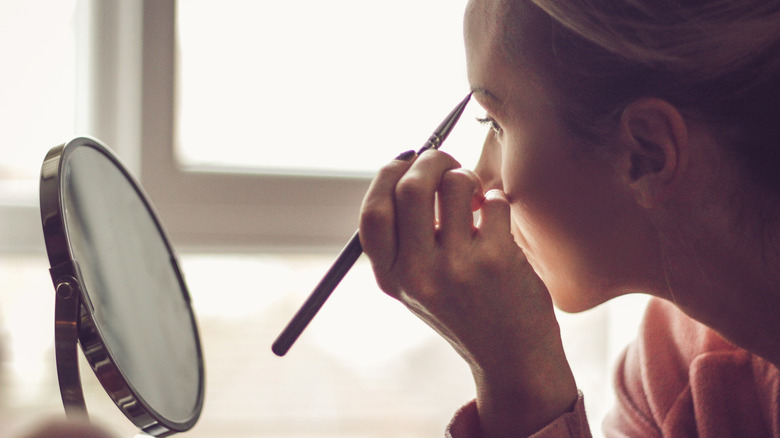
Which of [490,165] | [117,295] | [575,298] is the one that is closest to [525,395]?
[575,298]

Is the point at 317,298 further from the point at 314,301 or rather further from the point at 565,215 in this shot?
the point at 565,215

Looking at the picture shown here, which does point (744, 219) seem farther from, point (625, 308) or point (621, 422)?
point (625, 308)

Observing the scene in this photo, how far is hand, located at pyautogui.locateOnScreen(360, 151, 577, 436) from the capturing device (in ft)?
1.87

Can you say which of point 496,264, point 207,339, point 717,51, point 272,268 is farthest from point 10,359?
point 717,51

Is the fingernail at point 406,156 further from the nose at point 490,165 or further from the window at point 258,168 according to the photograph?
the window at point 258,168

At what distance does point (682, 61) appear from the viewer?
52 cm

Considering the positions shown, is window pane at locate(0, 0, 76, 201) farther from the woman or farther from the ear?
the ear

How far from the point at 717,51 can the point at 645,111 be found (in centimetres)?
7

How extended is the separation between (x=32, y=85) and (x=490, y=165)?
0.68m

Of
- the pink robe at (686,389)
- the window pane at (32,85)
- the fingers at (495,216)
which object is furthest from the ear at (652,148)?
the window pane at (32,85)

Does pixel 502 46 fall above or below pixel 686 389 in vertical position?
above

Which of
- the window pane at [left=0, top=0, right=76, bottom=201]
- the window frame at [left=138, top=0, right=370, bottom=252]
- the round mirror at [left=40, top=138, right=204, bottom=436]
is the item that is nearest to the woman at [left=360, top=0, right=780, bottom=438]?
the round mirror at [left=40, top=138, right=204, bottom=436]

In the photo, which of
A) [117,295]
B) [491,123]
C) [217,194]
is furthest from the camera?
[217,194]

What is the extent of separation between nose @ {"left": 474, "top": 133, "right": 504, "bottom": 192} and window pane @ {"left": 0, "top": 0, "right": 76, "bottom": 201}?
0.60 m
